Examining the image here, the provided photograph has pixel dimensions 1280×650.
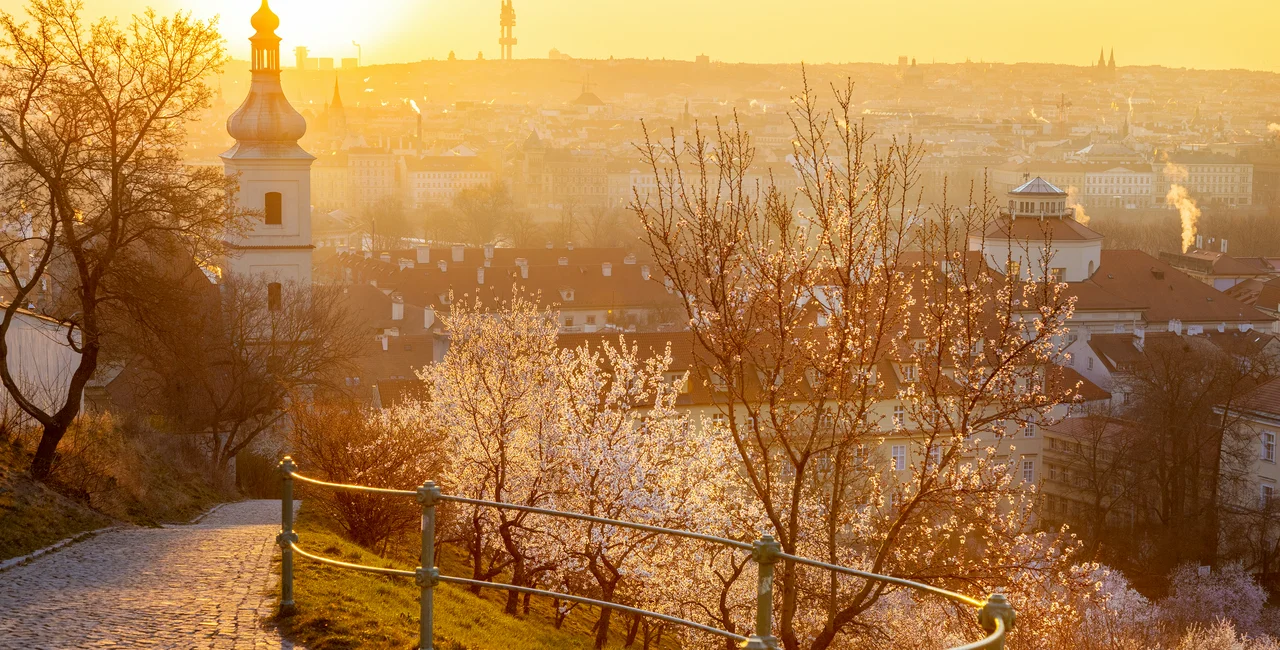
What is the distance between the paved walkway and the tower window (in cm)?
2515

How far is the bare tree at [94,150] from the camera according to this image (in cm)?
1384

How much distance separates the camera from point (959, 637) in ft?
68.6

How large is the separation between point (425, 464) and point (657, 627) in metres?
3.18

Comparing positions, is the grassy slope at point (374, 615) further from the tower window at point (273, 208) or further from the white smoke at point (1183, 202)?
the white smoke at point (1183, 202)

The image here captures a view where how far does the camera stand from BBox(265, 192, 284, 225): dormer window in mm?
36188

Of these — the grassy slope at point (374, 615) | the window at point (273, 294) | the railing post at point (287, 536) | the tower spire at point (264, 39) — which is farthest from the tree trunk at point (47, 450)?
the tower spire at point (264, 39)

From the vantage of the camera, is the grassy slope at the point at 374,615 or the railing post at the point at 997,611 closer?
the railing post at the point at 997,611

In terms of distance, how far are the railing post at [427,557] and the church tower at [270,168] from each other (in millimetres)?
30043

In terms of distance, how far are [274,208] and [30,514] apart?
82.2ft

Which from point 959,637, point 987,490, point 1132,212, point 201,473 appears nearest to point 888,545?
point 987,490

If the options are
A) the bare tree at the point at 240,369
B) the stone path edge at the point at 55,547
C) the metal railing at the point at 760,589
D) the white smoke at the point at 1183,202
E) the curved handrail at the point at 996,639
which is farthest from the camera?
the white smoke at the point at 1183,202

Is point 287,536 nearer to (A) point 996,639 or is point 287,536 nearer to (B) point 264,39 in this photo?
(A) point 996,639

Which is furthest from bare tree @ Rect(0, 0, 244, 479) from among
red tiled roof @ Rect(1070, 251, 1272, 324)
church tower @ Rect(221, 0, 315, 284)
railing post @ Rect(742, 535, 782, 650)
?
red tiled roof @ Rect(1070, 251, 1272, 324)

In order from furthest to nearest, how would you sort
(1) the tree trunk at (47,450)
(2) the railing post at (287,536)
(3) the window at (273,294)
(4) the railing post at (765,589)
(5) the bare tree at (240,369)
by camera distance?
1. (3) the window at (273,294)
2. (5) the bare tree at (240,369)
3. (1) the tree trunk at (47,450)
4. (2) the railing post at (287,536)
5. (4) the railing post at (765,589)
